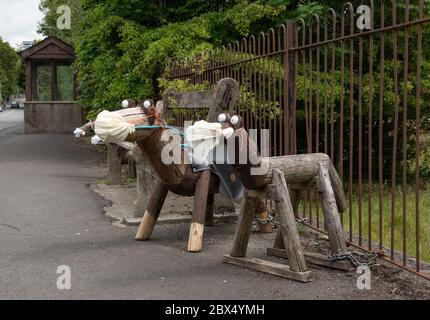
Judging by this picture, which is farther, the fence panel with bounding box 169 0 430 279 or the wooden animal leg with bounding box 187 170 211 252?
the wooden animal leg with bounding box 187 170 211 252

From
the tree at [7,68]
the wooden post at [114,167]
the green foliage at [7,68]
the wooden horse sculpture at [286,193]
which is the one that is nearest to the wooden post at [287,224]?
the wooden horse sculpture at [286,193]

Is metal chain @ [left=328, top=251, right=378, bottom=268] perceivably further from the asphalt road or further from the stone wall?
the stone wall

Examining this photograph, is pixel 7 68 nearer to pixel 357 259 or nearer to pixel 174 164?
pixel 174 164

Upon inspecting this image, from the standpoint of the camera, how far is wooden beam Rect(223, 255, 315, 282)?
4562 millimetres

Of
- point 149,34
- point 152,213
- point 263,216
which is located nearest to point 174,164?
point 152,213

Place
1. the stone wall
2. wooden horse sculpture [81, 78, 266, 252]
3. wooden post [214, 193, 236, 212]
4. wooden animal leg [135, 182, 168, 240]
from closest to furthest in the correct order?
wooden horse sculpture [81, 78, 266, 252] → wooden animal leg [135, 182, 168, 240] → wooden post [214, 193, 236, 212] → the stone wall

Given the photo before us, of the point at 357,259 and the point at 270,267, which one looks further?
the point at 357,259

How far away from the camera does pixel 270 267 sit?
15.6 feet

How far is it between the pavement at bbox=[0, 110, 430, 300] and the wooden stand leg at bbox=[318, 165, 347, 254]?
8.9 inches

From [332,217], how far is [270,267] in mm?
664

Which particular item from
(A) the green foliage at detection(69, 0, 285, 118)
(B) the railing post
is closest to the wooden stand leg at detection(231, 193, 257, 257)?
(B) the railing post

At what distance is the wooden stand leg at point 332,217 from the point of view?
4.89 metres

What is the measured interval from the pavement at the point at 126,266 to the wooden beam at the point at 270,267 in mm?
45
